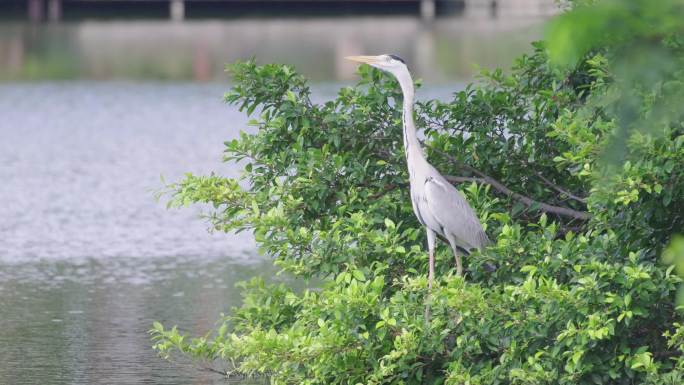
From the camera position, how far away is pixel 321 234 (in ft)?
30.0

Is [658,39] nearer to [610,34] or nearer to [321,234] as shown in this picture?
[610,34]

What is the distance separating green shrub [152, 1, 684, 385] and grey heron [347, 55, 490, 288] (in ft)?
0.47

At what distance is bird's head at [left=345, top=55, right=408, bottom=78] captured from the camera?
893 centimetres

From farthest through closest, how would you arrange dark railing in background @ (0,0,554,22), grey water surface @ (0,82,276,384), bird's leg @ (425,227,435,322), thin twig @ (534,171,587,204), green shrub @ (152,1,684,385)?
dark railing in background @ (0,0,554,22)
grey water surface @ (0,82,276,384)
thin twig @ (534,171,587,204)
bird's leg @ (425,227,435,322)
green shrub @ (152,1,684,385)

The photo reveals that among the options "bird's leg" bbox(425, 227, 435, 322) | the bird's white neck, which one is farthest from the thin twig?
the bird's white neck

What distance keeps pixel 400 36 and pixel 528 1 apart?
54.4 ft

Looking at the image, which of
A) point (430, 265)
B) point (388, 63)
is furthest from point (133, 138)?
point (430, 265)

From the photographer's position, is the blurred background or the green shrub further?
the blurred background

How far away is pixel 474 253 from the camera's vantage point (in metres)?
8.56

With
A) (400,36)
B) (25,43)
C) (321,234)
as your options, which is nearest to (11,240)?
(321,234)

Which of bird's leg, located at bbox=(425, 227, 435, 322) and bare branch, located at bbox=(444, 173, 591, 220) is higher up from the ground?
bare branch, located at bbox=(444, 173, 591, 220)

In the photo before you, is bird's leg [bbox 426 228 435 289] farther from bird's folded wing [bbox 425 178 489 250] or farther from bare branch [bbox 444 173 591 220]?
bare branch [bbox 444 173 591 220]

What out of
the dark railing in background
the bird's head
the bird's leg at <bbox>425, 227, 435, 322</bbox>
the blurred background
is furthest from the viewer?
the dark railing in background

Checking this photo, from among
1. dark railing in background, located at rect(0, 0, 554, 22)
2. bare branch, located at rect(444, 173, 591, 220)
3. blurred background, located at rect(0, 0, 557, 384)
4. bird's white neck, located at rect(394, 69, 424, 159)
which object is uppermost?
bird's white neck, located at rect(394, 69, 424, 159)
